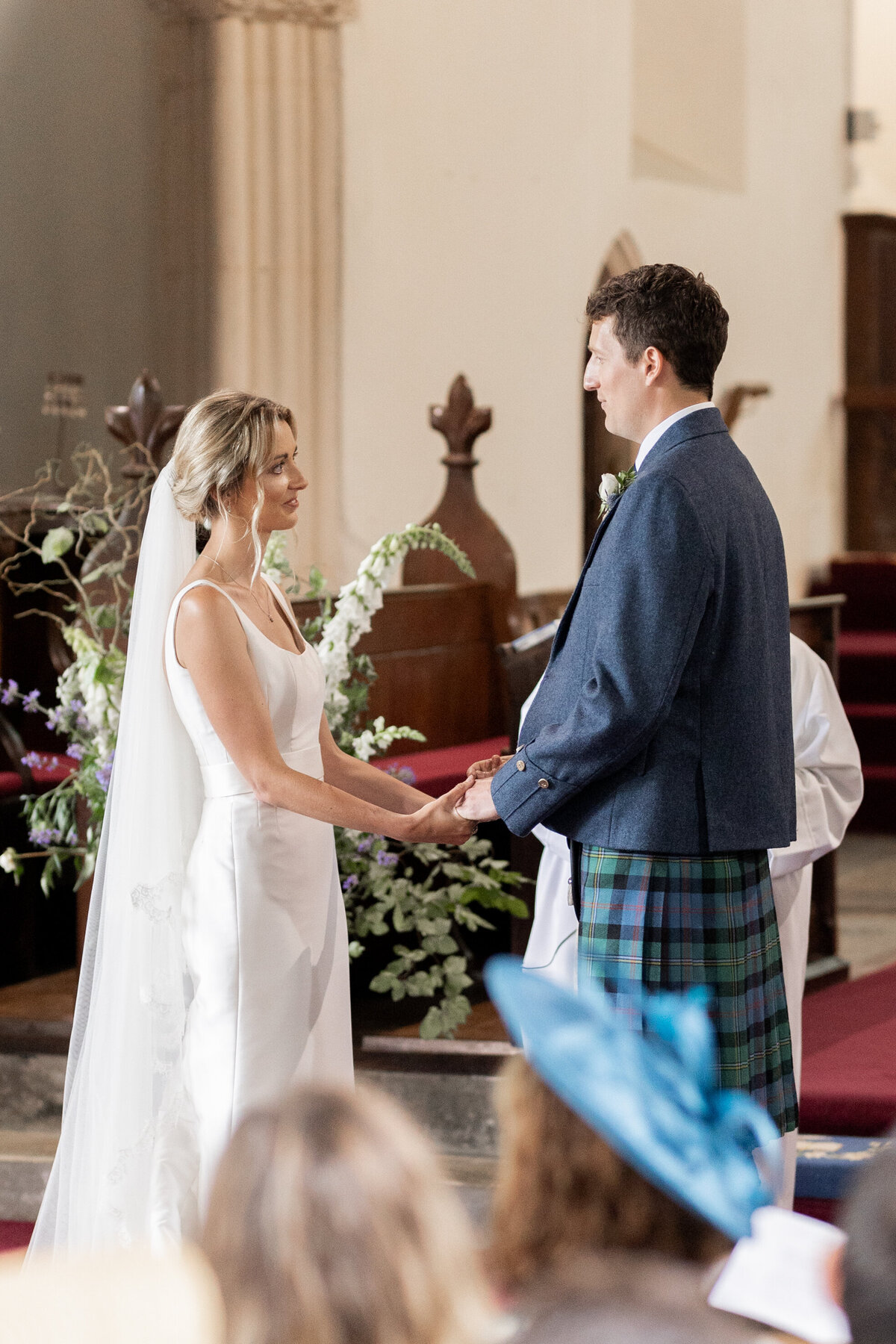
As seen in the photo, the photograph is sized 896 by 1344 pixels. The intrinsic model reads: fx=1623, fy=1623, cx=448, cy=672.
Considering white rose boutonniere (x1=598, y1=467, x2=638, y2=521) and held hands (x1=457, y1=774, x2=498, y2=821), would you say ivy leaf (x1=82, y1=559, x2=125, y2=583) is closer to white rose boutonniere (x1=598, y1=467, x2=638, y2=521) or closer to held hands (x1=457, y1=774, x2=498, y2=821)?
held hands (x1=457, y1=774, x2=498, y2=821)

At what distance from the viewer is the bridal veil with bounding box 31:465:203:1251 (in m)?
2.87

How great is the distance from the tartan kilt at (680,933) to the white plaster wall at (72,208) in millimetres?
5952

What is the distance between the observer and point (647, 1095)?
43.7 inches

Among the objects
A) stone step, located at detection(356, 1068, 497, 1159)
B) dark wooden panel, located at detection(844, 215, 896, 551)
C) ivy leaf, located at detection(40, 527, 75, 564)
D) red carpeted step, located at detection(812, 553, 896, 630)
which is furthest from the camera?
dark wooden panel, located at detection(844, 215, 896, 551)

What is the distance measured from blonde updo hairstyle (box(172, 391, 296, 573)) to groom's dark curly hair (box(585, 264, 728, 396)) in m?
0.62

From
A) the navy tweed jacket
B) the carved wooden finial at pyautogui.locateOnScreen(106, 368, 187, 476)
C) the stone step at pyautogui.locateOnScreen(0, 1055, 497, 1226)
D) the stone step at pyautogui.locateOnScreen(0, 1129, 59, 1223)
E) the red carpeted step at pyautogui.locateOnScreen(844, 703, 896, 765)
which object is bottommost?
the stone step at pyautogui.locateOnScreen(0, 1129, 59, 1223)

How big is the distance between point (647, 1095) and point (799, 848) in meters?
2.05

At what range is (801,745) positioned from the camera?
3260 mm

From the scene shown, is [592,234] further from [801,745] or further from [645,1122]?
[645,1122]

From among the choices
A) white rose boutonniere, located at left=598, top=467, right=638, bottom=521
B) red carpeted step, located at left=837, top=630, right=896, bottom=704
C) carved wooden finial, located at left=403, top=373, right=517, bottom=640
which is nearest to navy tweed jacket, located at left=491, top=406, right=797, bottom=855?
white rose boutonniere, located at left=598, top=467, right=638, bottom=521

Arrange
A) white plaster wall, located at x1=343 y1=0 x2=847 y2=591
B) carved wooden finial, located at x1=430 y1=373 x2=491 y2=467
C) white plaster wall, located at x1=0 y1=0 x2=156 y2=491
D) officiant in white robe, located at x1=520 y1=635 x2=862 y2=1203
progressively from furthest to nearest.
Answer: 1. white plaster wall, located at x1=343 y1=0 x2=847 y2=591
2. white plaster wall, located at x1=0 y1=0 x2=156 y2=491
3. carved wooden finial, located at x1=430 y1=373 x2=491 y2=467
4. officiant in white robe, located at x1=520 y1=635 x2=862 y2=1203

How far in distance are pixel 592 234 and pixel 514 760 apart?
8.12 meters

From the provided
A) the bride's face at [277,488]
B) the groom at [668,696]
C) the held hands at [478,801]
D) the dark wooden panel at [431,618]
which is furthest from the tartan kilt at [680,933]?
the dark wooden panel at [431,618]

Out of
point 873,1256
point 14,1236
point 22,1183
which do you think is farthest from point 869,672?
point 873,1256
